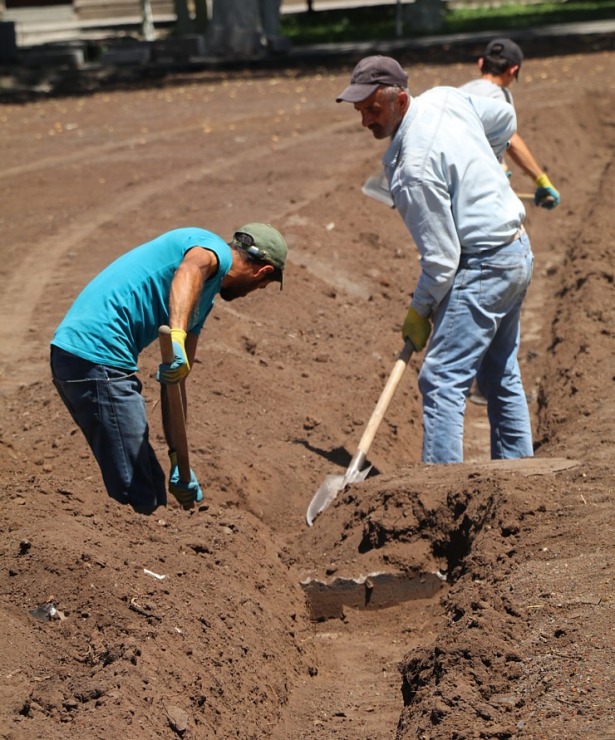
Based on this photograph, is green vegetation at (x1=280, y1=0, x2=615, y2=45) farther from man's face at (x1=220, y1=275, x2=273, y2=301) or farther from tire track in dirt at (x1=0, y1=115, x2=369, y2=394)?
man's face at (x1=220, y1=275, x2=273, y2=301)

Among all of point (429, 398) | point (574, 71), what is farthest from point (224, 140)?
point (429, 398)

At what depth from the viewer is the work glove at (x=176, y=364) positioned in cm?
454

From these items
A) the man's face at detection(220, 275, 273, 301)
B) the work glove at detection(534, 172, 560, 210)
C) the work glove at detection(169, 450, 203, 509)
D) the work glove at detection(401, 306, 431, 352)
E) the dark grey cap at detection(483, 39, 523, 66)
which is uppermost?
the dark grey cap at detection(483, 39, 523, 66)

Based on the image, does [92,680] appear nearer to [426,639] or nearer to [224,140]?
[426,639]

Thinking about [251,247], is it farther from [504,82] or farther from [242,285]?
[504,82]

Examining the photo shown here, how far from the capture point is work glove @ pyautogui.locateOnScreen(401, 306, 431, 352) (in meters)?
6.22

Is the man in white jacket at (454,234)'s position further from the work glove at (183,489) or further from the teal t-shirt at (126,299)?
the work glove at (183,489)

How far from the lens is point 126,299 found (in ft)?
15.9

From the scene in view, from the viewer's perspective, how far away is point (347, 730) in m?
4.59

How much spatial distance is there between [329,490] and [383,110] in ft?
6.72

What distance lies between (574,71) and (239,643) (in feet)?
53.7

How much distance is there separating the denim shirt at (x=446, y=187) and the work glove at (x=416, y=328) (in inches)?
7.2

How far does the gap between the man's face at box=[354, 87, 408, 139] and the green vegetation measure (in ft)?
71.2

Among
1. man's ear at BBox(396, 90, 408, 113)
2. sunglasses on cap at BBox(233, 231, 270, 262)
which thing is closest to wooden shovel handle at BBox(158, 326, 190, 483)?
sunglasses on cap at BBox(233, 231, 270, 262)
